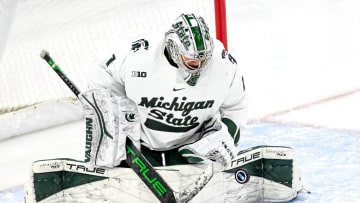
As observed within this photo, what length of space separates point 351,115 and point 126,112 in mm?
1755

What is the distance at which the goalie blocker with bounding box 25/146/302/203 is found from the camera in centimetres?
227

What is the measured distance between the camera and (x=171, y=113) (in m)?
2.24

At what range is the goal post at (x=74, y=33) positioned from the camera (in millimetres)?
3170

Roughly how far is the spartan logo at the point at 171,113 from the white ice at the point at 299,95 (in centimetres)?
58

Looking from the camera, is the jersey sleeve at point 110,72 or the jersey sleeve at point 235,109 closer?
the jersey sleeve at point 110,72

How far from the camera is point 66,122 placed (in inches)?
140

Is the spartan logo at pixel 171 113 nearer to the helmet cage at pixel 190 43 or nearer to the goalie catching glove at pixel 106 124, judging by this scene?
the goalie catching glove at pixel 106 124

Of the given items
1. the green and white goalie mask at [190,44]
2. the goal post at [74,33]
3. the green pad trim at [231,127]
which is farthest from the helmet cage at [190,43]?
the goal post at [74,33]

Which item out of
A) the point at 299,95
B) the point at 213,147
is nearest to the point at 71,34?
the point at 213,147

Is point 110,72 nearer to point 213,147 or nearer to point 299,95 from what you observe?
point 213,147

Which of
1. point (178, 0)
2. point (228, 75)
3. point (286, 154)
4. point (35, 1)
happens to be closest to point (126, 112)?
point (228, 75)

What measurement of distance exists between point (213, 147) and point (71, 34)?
55.3 inches

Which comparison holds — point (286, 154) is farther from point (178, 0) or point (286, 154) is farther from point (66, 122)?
point (66, 122)

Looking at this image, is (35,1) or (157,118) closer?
(157,118)
